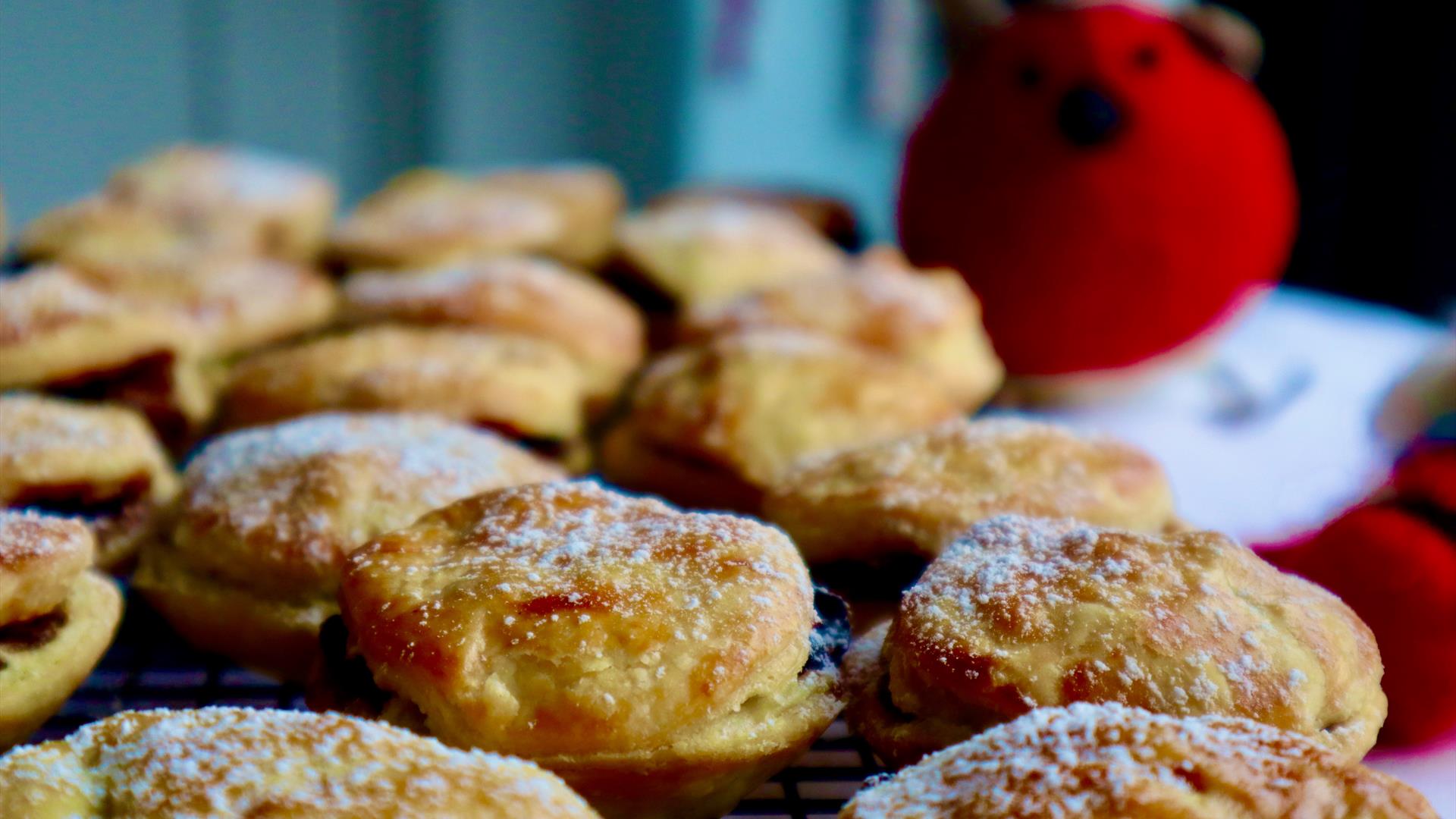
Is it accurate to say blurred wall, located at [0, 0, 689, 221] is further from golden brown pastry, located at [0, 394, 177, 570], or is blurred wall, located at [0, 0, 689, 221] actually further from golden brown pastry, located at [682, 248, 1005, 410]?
golden brown pastry, located at [0, 394, 177, 570]

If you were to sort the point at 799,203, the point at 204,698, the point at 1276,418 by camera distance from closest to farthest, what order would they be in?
the point at 204,698 < the point at 1276,418 < the point at 799,203

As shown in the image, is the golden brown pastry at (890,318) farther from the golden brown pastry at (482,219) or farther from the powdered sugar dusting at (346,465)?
the powdered sugar dusting at (346,465)

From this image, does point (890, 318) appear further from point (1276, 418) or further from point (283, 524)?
point (283, 524)

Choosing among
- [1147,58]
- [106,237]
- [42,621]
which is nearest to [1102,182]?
[1147,58]

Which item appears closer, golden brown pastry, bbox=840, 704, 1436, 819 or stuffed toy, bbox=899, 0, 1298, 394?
golden brown pastry, bbox=840, 704, 1436, 819

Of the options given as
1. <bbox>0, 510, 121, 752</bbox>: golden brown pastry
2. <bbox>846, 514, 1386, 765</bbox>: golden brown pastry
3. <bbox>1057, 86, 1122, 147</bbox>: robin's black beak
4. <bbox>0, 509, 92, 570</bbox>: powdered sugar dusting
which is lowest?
<bbox>0, 510, 121, 752</bbox>: golden brown pastry

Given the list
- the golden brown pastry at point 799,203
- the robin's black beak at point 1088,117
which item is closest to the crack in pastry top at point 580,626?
the robin's black beak at point 1088,117

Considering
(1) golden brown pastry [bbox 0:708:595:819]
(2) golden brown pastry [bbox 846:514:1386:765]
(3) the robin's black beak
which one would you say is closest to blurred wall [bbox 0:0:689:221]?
(3) the robin's black beak
